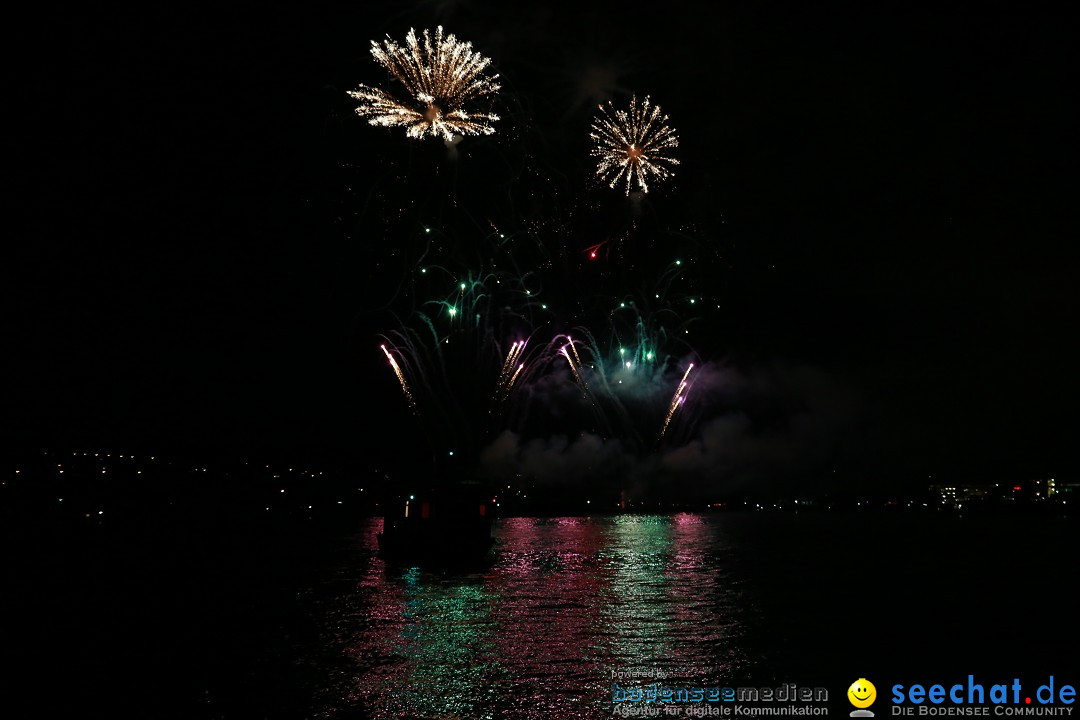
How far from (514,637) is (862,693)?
378 inches

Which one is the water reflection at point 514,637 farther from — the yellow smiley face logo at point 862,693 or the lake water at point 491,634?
the yellow smiley face logo at point 862,693

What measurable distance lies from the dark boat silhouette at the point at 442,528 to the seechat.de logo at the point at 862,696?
102 feet

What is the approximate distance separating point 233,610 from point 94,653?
8287mm

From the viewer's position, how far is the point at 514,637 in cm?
2373

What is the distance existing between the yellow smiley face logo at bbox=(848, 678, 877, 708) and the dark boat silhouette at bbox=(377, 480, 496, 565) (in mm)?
31000

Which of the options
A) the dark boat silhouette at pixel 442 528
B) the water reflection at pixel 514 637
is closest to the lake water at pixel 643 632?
the water reflection at pixel 514 637

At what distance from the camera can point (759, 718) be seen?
15.8 metres

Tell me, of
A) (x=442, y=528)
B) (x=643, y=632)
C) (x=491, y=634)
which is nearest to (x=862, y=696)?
(x=643, y=632)

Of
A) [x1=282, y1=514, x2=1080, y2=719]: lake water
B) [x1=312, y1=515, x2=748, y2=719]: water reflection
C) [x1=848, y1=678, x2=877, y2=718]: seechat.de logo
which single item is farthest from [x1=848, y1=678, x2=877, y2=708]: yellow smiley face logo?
[x1=312, y1=515, x2=748, y2=719]: water reflection

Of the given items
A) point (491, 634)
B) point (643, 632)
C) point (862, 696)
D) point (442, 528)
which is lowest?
point (491, 634)

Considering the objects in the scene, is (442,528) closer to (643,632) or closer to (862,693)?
(643,632)

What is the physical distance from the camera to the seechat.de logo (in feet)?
53.4

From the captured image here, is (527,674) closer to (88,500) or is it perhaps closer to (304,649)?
(304,649)

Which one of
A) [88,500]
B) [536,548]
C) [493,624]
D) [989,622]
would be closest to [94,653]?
[493,624]
